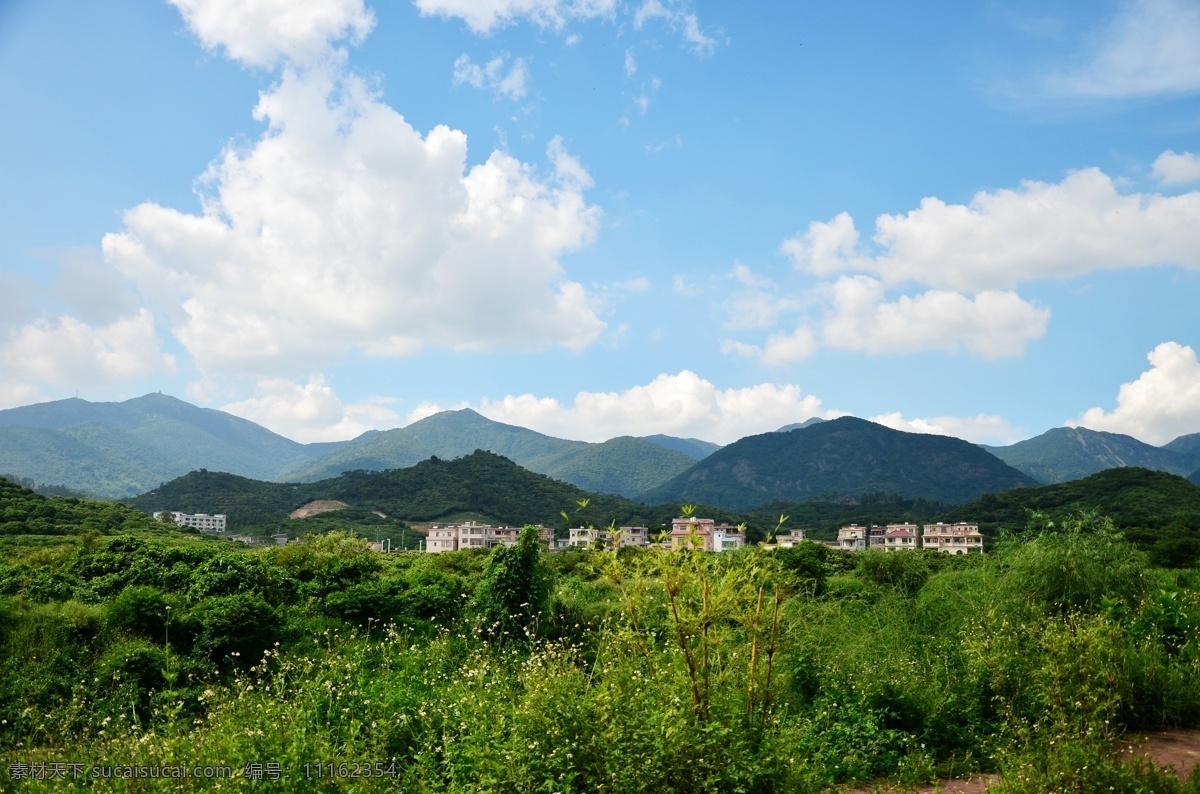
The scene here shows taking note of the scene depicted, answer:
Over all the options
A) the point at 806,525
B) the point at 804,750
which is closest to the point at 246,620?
the point at 804,750

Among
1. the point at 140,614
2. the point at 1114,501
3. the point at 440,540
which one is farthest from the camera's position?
the point at 440,540

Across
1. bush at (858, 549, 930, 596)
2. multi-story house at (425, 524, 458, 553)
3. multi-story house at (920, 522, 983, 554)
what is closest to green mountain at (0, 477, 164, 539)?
bush at (858, 549, 930, 596)

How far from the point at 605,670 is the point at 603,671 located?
12cm

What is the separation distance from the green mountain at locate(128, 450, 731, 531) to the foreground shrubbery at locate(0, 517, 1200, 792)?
8608cm

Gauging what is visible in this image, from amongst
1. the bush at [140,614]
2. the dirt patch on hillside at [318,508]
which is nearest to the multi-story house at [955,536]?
the dirt patch on hillside at [318,508]

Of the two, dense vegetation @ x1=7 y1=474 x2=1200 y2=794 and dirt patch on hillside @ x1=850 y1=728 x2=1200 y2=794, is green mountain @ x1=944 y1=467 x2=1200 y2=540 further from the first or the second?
dirt patch on hillside @ x1=850 y1=728 x2=1200 y2=794

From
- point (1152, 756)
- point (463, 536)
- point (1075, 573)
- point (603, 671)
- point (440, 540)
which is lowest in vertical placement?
point (440, 540)

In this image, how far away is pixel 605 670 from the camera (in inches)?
242

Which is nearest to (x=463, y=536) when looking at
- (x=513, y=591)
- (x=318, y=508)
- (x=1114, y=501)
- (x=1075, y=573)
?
(x=318, y=508)

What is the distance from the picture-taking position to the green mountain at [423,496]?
10475cm

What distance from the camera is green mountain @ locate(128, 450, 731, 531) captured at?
344 feet

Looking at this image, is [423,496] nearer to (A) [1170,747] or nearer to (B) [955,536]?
(B) [955,536]

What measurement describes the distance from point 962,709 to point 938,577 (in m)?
8.04

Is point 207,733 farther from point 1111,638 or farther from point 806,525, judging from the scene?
point 806,525
